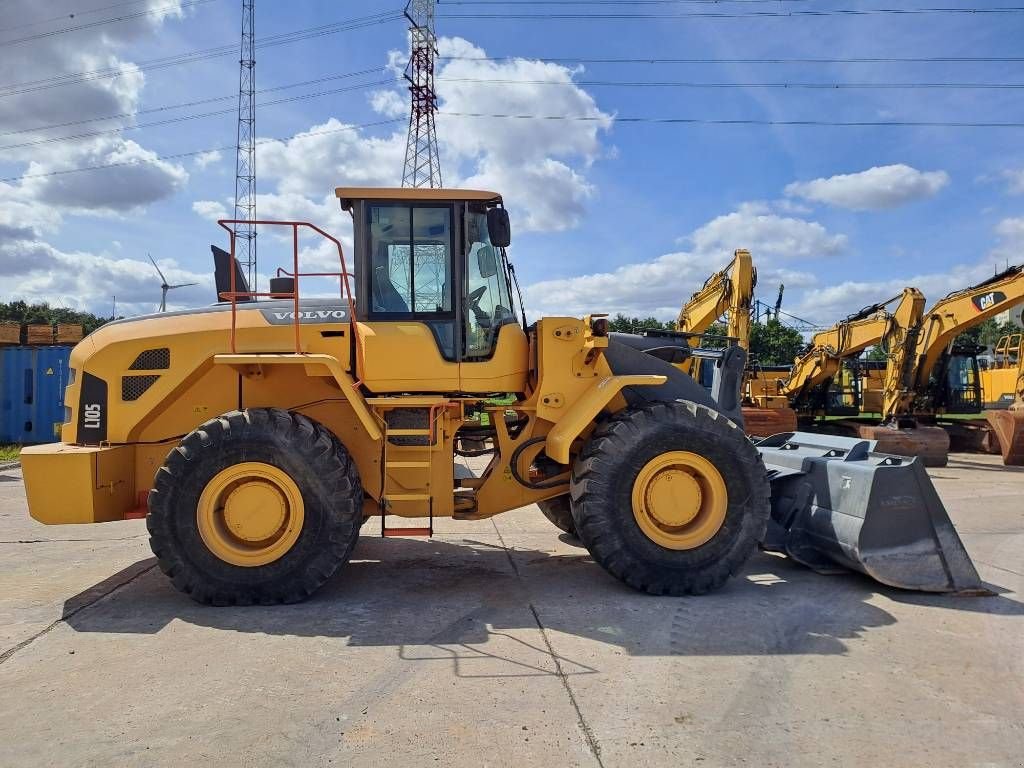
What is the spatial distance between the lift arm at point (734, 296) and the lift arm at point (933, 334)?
5032 mm

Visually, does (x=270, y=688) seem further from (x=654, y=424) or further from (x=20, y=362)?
(x=20, y=362)

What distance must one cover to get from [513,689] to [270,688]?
1232 millimetres

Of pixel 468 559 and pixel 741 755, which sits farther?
pixel 468 559

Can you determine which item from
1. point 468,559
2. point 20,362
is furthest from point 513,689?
point 20,362

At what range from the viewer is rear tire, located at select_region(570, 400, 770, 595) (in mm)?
5113

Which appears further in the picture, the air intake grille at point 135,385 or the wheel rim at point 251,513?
the air intake grille at point 135,385

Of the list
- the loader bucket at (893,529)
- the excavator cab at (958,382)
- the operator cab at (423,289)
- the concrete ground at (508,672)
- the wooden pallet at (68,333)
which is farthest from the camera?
the wooden pallet at (68,333)

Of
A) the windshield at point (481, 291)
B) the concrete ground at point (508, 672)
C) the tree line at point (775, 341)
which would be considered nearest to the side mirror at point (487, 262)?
the windshield at point (481, 291)

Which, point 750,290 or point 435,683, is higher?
point 750,290

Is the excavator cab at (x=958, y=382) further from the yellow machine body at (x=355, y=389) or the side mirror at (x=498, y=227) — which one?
the side mirror at (x=498, y=227)

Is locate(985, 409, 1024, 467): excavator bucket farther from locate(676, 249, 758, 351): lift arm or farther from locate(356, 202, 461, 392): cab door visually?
locate(356, 202, 461, 392): cab door

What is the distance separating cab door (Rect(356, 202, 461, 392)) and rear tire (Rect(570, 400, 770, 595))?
1.29 m

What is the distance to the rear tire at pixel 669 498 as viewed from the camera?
511 cm

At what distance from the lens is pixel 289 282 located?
5.89 meters
